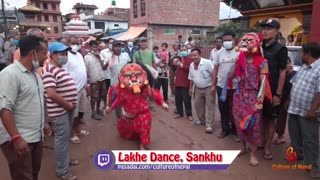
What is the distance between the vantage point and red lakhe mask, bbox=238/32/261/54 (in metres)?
3.63

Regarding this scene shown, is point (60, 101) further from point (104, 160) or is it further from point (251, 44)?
point (251, 44)

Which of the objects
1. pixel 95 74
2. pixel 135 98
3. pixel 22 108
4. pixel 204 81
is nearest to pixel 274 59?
pixel 204 81

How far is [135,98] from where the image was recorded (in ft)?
14.3

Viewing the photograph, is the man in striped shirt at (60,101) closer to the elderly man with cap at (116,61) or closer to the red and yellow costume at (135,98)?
the red and yellow costume at (135,98)

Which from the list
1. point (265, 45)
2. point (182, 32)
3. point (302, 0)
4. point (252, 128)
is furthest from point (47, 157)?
point (182, 32)

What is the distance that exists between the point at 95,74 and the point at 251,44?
350 centimetres

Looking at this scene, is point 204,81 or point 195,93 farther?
point 195,93

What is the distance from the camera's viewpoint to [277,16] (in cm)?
1192

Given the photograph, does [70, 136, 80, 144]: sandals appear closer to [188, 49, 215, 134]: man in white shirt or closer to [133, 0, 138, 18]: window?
[188, 49, 215, 134]: man in white shirt

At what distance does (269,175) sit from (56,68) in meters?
3.09

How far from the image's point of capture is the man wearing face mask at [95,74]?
230 inches

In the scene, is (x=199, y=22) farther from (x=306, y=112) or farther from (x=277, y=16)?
(x=306, y=112)

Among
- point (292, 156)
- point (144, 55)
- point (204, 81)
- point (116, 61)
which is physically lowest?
point (292, 156)

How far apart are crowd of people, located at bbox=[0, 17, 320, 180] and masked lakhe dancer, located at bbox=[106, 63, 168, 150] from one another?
2.30 ft
